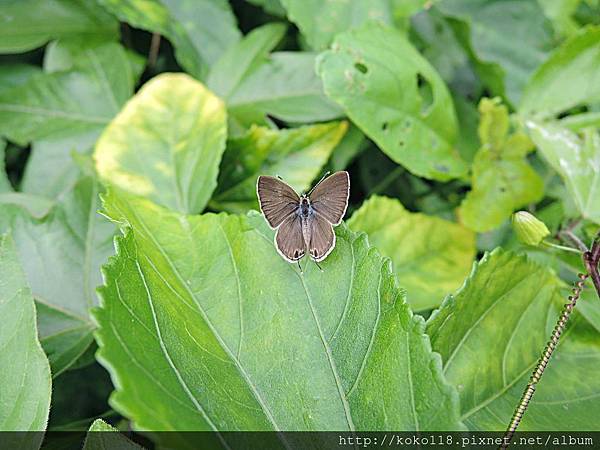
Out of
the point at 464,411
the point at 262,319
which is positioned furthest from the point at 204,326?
the point at 464,411

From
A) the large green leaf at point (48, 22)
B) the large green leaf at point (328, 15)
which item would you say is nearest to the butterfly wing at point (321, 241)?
the large green leaf at point (328, 15)

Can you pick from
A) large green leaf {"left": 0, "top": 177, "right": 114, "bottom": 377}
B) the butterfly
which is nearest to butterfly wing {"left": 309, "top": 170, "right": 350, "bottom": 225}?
the butterfly

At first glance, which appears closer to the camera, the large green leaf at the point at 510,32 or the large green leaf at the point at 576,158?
the large green leaf at the point at 576,158

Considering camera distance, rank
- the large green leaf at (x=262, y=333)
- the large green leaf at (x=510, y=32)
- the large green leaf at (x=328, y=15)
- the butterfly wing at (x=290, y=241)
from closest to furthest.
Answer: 1. the large green leaf at (x=262, y=333)
2. the butterfly wing at (x=290, y=241)
3. the large green leaf at (x=328, y=15)
4. the large green leaf at (x=510, y=32)

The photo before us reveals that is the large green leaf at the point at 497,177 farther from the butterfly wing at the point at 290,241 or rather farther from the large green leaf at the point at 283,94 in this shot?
the butterfly wing at the point at 290,241

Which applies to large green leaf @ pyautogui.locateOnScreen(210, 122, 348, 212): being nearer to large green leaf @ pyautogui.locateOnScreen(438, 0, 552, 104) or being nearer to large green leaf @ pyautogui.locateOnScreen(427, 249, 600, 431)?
large green leaf @ pyautogui.locateOnScreen(427, 249, 600, 431)

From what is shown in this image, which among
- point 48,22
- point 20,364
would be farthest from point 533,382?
point 48,22

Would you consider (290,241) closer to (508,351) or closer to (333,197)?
(333,197)
